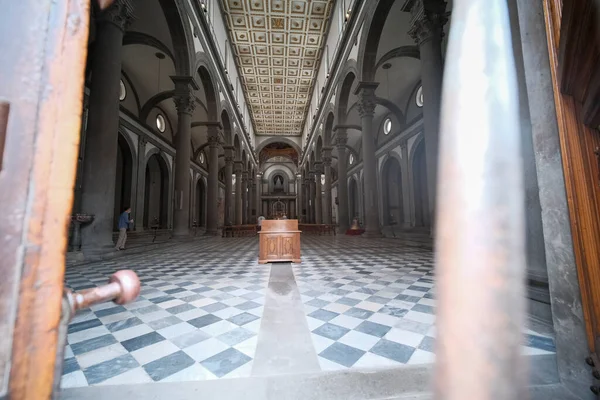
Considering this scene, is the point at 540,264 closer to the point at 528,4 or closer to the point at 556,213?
the point at 556,213

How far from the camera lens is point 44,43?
17.7 inches

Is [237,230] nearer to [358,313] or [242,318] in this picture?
[242,318]

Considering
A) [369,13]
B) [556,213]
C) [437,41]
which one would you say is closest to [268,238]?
[556,213]

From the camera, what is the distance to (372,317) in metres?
2.33

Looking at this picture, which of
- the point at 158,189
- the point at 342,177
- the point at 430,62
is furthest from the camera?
the point at 158,189

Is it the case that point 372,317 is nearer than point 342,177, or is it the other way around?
point 372,317

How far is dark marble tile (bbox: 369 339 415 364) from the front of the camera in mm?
1674

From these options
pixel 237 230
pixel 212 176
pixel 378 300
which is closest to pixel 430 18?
pixel 378 300

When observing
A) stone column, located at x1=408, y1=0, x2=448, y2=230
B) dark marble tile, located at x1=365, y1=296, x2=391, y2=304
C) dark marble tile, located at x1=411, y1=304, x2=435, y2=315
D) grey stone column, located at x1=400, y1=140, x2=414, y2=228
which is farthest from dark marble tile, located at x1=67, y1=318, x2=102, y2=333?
grey stone column, located at x1=400, y1=140, x2=414, y2=228

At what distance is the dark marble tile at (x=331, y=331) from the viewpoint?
1.97 metres

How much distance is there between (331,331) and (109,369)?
1.45 m

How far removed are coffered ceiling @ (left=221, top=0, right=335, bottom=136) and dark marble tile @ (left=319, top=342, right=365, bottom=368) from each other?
568 inches

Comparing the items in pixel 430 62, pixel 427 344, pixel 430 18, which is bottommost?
pixel 427 344

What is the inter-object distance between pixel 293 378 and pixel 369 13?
10.4 meters
